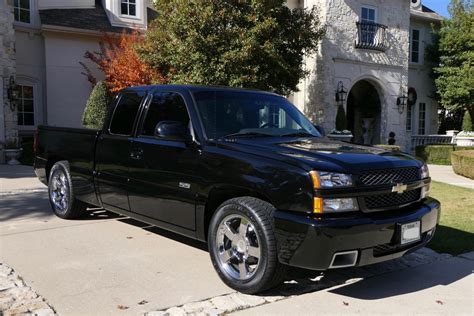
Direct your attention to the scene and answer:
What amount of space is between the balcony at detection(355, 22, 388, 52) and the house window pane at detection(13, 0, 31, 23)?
12.9m

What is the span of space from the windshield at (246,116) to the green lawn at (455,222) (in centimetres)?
221

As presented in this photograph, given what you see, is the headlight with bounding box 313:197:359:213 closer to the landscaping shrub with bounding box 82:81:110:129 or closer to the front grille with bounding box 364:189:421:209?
the front grille with bounding box 364:189:421:209

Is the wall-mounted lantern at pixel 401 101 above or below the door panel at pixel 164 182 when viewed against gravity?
above

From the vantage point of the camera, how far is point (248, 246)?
410 centimetres

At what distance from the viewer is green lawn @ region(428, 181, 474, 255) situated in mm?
5762

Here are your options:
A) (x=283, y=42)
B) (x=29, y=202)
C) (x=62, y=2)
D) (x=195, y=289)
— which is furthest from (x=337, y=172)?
(x=62, y=2)

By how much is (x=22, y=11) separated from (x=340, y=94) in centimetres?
1255

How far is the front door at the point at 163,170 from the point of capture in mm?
4613

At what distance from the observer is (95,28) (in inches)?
696

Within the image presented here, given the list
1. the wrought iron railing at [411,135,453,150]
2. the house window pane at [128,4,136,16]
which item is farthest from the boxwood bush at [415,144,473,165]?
the house window pane at [128,4,136,16]

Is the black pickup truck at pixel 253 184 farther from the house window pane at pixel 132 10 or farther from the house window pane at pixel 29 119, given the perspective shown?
the house window pane at pixel 132 10

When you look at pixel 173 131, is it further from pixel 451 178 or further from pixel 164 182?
pixel 451 178

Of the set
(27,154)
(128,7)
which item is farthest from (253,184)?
(128,7)

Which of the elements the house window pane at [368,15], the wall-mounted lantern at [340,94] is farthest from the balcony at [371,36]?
the wall-mounted lantern at [340,94]
